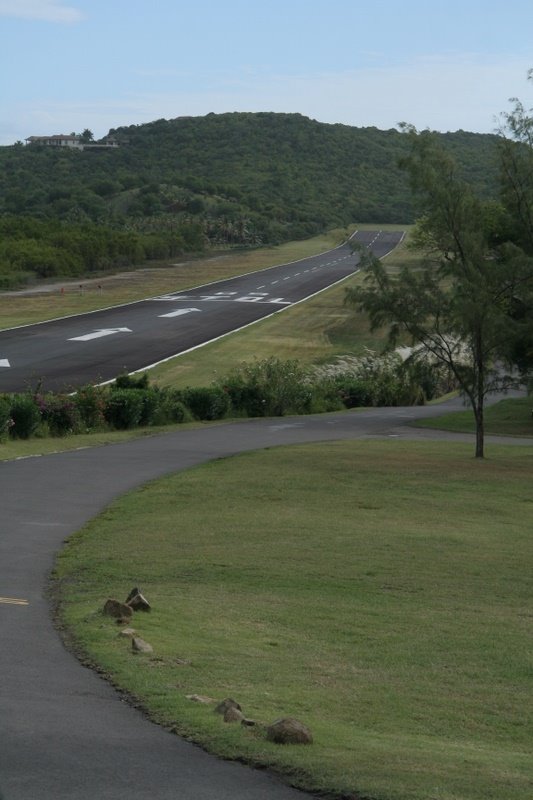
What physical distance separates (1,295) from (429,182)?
4697 centimetres

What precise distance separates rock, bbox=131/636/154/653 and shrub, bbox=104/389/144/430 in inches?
892

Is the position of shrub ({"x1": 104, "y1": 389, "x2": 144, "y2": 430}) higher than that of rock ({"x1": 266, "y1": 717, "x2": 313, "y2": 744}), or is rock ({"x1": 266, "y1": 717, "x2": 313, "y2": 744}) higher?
rock ({"x1": 266, "y1": 717, "x2": 313, "y2": 744})

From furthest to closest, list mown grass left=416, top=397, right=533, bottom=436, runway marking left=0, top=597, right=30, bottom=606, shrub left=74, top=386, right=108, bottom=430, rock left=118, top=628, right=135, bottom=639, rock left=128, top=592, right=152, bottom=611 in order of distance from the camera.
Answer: mown grass left=416, top=397, right=533, bottom=436, shrub left=74, top=386, right=108, bottom=430, runway marking left=0, top=597, right=30, bottom=606, rock left=128, top=592, right=152, bottom=611, rock left=118, top=628, right=135, bottom=639

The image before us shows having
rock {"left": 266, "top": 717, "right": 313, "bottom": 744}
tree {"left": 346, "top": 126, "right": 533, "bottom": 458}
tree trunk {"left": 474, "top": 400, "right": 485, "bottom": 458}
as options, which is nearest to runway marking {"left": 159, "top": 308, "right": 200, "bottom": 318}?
tree {"left": 346, "top": 126, "right": 533, "bottom": 458}

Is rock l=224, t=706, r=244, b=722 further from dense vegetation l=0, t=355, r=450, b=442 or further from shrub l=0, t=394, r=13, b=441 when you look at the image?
shrub l=0, t=394, r=13, b=441

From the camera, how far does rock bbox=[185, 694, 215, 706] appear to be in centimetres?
855

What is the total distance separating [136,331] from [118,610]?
44.7m

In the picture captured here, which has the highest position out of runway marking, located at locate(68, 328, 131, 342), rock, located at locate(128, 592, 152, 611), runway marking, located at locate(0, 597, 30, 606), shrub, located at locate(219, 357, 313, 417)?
rock, located at locate(128, 592, 152, 611)

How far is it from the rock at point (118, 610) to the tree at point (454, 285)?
16.9 meters

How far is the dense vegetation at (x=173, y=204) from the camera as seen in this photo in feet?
288

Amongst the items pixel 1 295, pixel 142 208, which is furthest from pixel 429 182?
pixel 142 208

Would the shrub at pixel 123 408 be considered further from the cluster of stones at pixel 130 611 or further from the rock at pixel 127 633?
the rock at pixel 127 633

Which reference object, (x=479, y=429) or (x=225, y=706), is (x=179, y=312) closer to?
(x=479, y=429)

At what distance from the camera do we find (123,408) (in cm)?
3319
